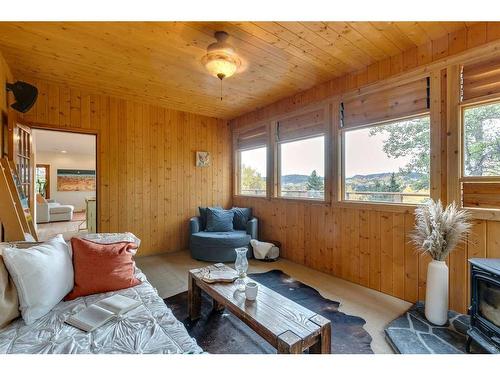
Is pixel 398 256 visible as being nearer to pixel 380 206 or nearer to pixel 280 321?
pixel 380 206

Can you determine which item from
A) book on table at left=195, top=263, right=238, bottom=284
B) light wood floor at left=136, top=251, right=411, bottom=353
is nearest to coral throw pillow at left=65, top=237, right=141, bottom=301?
book on table at left=195, top=263, right=238, bottom=284

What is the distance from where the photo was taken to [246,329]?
1.93 metres

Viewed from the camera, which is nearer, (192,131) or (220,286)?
(220,286)

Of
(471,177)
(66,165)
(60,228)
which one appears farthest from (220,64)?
(66,165)

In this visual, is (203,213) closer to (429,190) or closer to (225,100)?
(225,100)

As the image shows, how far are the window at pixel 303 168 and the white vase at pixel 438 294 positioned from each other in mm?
1550

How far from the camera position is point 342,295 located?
2.57 m

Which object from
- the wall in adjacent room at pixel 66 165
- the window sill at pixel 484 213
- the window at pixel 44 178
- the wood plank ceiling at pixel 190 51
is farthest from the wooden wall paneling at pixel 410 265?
the window at pixel 44 178

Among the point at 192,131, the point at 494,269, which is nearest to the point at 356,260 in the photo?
the point at 494,269

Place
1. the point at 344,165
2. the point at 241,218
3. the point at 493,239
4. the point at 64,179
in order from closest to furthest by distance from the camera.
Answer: the point at 493,239
the point at 344,165
the point at 241,218
the point at 64,179

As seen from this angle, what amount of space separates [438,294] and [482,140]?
4.41 ft

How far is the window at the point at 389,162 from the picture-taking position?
2.41m

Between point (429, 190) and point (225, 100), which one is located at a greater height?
point (225, 100)
